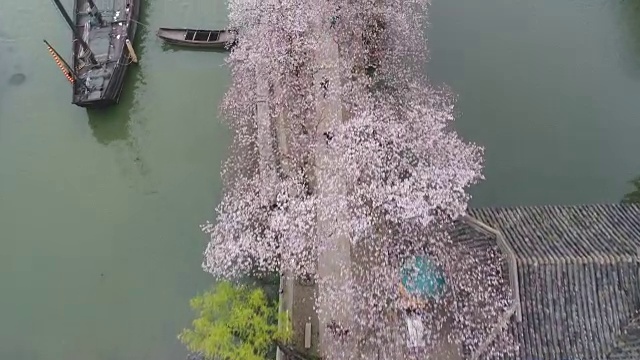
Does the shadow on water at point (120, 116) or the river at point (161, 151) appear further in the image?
the shadow on water at point (120, 116)

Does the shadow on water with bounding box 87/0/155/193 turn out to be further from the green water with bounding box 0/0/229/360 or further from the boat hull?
the boat hull

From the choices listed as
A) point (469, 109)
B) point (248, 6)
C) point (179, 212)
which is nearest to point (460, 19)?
point (469, 109)

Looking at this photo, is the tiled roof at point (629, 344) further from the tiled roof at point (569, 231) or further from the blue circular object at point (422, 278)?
the blue circular object at point (422, 278)

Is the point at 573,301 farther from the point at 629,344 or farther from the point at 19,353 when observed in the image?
the point at 19,353

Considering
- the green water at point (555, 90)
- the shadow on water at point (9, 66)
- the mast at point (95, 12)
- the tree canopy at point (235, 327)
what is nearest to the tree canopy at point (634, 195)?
the green water at point (555, 90)

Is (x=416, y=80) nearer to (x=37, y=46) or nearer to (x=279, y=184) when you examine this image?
(x=279, y=184)

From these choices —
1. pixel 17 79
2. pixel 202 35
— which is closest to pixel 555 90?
pixel 202 35
